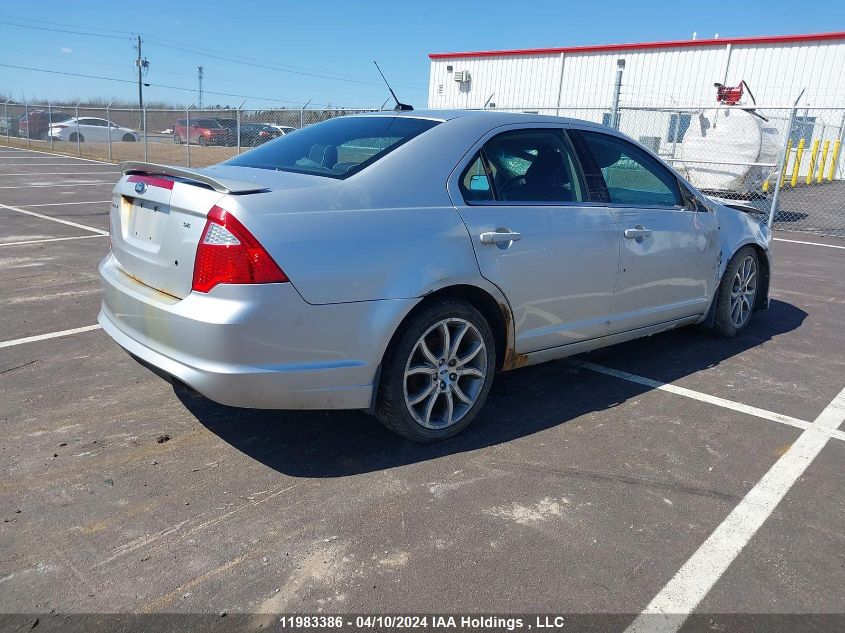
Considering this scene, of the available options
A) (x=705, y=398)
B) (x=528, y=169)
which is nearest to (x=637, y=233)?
(x=528, y=169)

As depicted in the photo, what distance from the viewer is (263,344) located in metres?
2.92

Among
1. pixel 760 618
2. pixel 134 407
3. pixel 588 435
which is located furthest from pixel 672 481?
pixel 134 407

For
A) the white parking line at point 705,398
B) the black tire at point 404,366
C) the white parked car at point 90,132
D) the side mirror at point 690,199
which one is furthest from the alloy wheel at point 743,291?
the white parked car at point 90,132

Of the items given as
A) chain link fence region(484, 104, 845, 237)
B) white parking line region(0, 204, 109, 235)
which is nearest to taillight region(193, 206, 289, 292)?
white parking line region(0, 204, 109, 235)

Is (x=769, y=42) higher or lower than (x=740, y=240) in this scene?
higher

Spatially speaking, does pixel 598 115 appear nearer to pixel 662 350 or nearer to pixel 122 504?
pixel 662 350

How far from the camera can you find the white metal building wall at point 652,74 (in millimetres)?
25266

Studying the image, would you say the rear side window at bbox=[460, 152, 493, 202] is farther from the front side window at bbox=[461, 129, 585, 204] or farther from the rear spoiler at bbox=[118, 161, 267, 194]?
the rear spoiler at bbox=[118, 161, 267, 194]

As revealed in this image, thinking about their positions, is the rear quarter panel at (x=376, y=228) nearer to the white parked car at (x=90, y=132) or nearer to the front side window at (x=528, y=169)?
the front side window at (x=528, y=169)

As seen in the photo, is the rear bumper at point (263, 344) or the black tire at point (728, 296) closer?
the rear bumper at point (263, 344)

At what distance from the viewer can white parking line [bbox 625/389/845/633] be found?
7.77ft

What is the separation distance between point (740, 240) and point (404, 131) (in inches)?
123

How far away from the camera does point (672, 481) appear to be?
3.29m

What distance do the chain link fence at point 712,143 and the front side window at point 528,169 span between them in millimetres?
4105
